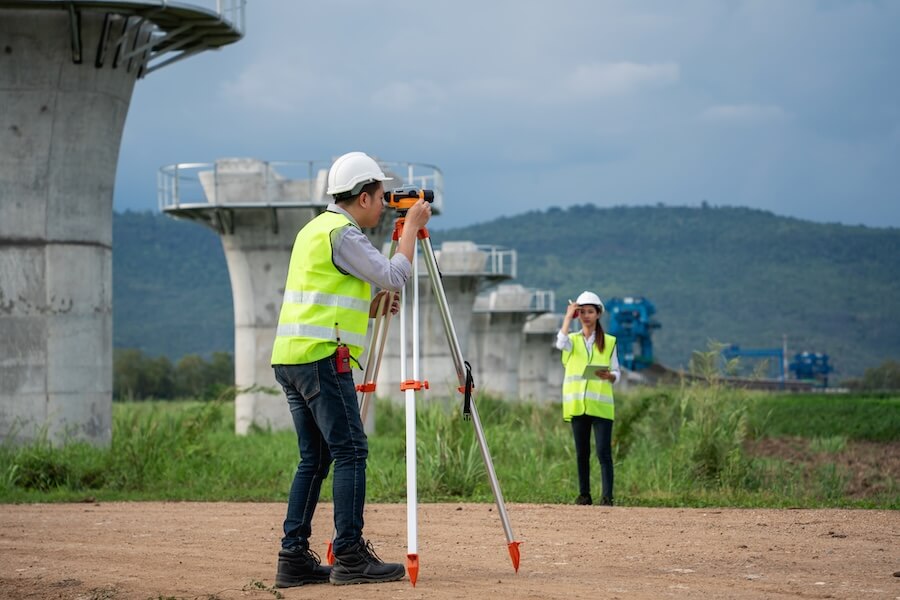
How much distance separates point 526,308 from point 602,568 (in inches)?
2147

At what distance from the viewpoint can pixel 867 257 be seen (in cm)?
19688

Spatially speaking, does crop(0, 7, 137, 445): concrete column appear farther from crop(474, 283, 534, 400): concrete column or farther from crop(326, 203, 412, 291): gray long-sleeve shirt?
crop(474, 283, 534, 400): concrete column

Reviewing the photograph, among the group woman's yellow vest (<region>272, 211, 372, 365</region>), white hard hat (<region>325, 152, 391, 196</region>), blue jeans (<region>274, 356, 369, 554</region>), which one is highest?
white hard hat (<region>325, 152, 391, 196</region>)

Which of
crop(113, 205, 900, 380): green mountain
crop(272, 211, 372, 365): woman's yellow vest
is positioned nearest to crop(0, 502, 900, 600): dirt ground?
crop(272, 211, 372, 365): woman's yellow vest

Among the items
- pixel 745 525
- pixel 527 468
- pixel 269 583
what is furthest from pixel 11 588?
pixel 527 468

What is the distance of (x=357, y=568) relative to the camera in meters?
7.69

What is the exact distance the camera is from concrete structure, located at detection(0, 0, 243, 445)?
19.9m

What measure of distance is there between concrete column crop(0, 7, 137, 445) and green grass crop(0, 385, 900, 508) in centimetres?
164

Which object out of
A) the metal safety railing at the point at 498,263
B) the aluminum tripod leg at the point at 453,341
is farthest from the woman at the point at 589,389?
the metal safety railing at the point at 498,263

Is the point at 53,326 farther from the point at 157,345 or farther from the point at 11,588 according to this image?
the point at 157,345

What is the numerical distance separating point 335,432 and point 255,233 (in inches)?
947

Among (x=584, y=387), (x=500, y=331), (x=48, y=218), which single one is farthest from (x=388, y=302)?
(x=500, y=331)

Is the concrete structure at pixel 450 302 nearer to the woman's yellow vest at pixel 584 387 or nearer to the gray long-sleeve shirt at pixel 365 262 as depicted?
the woman's yellow vest at pixel 584 387

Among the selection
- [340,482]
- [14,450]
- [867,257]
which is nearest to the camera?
[340,482]
